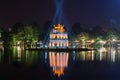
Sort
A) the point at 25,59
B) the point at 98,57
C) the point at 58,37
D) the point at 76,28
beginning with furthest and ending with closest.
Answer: the point at 76,28
the point at 58,37
the point at 98,57
the point at 25,59

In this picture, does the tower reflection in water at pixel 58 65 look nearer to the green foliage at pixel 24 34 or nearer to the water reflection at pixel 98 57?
the water reflection at pixel 98 57

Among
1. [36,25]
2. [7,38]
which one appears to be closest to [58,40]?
[36,25]

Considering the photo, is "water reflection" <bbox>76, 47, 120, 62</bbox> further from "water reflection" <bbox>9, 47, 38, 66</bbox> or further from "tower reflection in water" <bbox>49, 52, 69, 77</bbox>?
"water reflection" <bbox>9, 47, 38, 66</bbox>

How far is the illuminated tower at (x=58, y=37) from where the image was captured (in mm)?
85175

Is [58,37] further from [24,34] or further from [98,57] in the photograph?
[98,57]

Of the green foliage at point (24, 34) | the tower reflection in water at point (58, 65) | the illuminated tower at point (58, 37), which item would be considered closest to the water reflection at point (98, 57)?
the tower reflection in water at point (58, 65)

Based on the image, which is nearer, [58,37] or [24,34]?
[24,34]

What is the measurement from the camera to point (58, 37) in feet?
288

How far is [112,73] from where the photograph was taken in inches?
1196

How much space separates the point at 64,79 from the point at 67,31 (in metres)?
67.2

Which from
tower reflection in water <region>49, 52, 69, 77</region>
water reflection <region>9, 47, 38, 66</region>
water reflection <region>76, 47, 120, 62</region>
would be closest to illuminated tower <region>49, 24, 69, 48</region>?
water reflection <region>76, 47, 120, 62</region>

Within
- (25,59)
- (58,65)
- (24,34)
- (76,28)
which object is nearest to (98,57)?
(25,59)

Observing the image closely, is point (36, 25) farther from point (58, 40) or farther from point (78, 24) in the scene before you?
point (78, 24)

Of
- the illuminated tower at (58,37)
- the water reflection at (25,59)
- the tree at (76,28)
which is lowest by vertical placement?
the water reflection at (25,59)
